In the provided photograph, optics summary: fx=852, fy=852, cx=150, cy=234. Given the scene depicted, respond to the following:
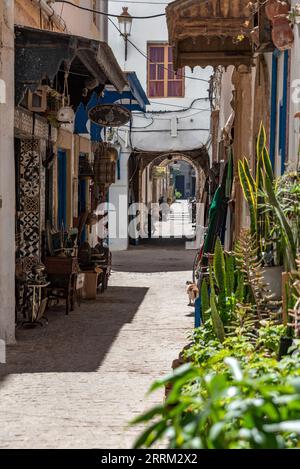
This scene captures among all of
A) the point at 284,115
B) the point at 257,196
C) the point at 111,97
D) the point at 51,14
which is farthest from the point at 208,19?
the point at 111,97

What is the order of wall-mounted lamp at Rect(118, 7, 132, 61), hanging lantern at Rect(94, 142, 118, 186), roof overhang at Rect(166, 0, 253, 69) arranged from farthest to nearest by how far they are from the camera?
wall-mounted lamp at Rect(118, 7, 132, 61), hanging lantern at Rect(94, 142, 118, 186), roof overhang at Rect(166, 0, 253, 69)

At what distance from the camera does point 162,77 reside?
24609mm

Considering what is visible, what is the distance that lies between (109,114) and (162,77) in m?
10.3

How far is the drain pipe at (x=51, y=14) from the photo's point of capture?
502 inches

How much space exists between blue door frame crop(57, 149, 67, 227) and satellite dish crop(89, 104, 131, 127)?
32.7 inches

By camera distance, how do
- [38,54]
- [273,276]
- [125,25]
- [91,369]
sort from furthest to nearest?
[125,25], [38,54], [91,369], [273,276]

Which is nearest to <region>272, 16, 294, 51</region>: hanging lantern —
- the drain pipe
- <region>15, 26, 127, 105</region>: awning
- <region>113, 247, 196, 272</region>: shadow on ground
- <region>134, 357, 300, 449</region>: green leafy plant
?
<region>15, 26, 127, 105</region>: awning

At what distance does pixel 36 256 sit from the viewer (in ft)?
38.4

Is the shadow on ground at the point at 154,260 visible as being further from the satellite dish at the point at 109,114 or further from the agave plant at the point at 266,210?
the agave plant at the point at 266,210

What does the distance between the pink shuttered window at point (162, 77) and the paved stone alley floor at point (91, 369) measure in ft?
37.6

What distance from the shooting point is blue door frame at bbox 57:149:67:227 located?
47.2 ft

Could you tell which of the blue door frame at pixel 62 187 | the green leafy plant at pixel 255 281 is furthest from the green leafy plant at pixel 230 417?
the blue door frame at pixel 62 187

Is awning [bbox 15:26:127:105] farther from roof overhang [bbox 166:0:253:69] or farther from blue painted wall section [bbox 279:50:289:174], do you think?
blue painted wall section [bbox 279:50:289:174]

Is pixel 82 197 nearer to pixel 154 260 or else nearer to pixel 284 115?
pixel 154 260
